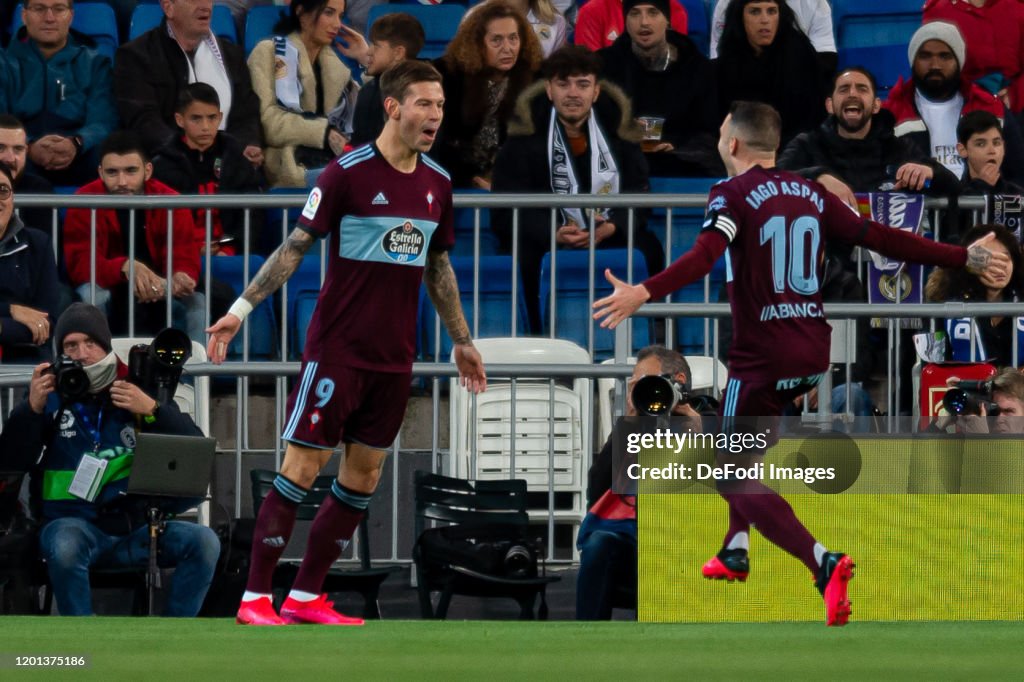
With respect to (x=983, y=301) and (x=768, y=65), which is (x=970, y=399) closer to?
(x=983, y=301)

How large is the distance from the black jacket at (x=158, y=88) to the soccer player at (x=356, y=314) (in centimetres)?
401

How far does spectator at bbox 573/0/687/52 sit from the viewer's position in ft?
37.7

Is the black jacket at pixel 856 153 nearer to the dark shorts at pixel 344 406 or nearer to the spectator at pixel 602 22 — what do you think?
the spectator at pixel 602 22

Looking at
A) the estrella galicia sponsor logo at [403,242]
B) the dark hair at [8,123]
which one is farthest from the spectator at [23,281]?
the estrella galicia sponsor logo at [403,242]

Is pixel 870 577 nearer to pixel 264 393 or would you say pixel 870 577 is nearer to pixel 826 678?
pixel 826 678

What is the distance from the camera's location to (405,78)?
671cm

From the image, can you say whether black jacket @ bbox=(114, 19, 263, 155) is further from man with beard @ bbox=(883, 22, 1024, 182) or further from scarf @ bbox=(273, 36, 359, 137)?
man with beard @ bbox=(883, 22, 1024, 182)

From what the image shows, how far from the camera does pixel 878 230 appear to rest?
691 cm

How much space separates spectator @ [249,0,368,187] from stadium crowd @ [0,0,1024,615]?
0.05 feet

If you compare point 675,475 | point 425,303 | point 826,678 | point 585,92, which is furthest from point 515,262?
point 826,678

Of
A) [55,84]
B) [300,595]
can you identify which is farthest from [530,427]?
[55,84]

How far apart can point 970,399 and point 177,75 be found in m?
5.58

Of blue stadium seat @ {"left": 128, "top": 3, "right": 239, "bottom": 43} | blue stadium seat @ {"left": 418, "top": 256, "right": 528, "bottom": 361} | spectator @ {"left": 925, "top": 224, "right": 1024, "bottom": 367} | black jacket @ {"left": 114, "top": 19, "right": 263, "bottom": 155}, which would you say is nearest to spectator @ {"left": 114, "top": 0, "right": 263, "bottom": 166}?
black jacket @ {"left": 114, "top": 19, "right": 263, "bottom": 155}

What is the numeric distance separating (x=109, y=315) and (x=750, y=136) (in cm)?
387
